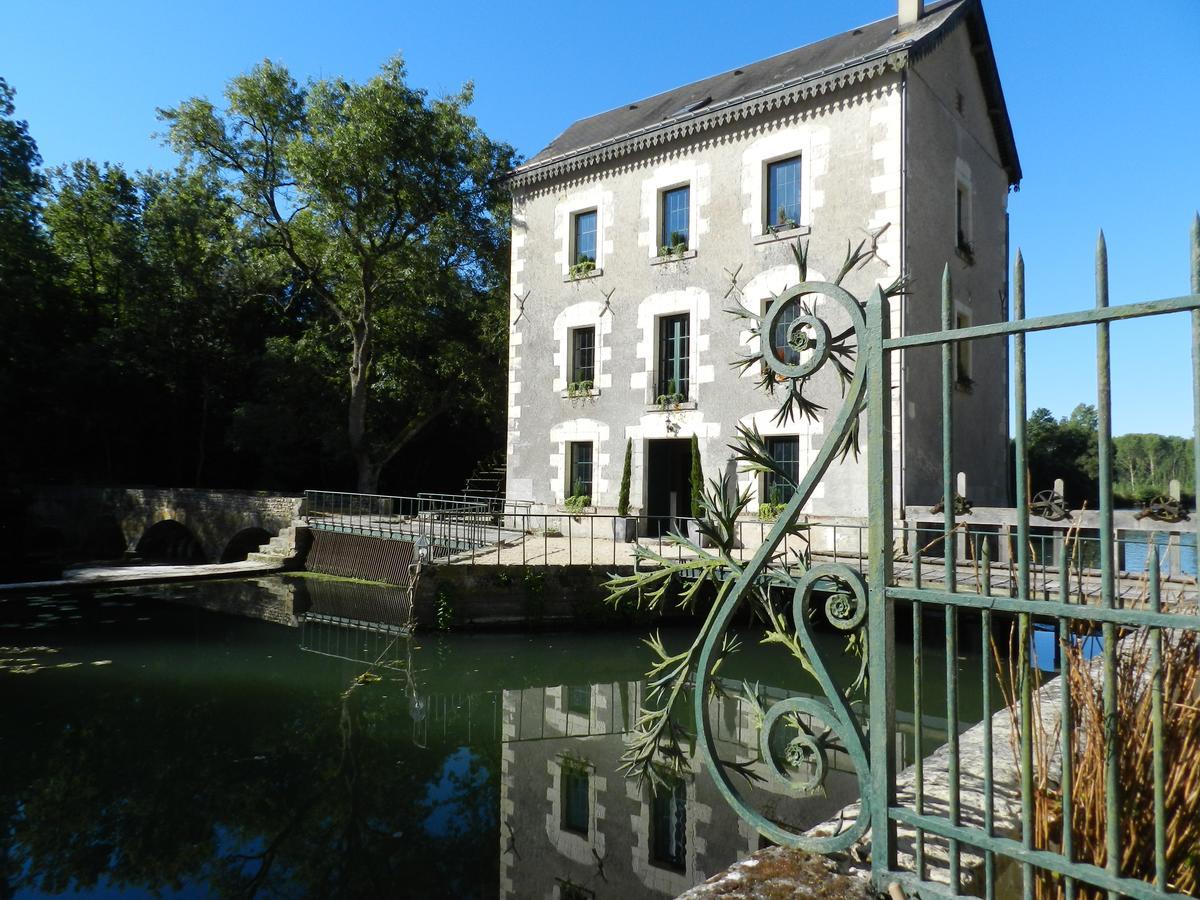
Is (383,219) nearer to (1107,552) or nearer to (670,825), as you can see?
(670,825)

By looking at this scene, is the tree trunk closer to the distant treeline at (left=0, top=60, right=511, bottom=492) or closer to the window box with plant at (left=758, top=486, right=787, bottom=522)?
the distant treeline at (left=0, top=60, right=511, bottom=492)

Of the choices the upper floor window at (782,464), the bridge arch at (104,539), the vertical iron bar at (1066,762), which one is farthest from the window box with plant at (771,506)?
the bridge arch at (104,539)

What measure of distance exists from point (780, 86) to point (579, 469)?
830cm

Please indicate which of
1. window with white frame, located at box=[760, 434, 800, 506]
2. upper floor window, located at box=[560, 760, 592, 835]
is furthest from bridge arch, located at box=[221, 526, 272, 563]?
upper floor window, located at box=[560, 760, 592, 835]

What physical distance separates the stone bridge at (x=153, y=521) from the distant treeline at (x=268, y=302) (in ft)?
5.53

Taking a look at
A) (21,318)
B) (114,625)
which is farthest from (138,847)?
(21,318)

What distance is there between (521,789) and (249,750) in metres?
2.46

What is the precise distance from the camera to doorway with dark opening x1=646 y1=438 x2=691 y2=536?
1580cm

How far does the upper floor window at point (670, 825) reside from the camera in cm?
507

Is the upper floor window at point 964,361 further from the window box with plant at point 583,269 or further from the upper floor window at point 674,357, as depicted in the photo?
the window box with plant at point 583,269

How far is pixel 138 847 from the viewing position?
5191 millimetres

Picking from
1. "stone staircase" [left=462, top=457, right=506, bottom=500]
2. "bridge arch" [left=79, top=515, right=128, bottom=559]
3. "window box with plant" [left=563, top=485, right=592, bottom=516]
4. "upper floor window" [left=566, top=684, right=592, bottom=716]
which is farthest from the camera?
"bridge arch" [left=79, top=515, right=128, bottom=559]

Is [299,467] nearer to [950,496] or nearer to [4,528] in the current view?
[4,528]

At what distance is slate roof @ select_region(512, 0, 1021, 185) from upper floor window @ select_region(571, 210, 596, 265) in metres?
1.13
